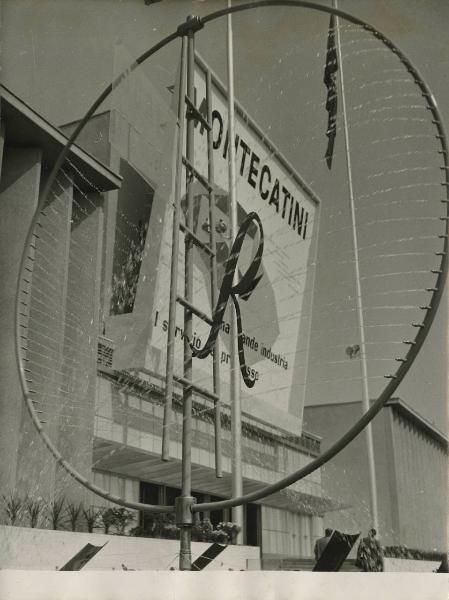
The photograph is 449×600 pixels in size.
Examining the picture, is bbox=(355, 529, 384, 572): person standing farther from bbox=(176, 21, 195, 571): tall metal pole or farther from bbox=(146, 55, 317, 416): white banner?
bbox=(176, 21, 195, 571): tall metal pole

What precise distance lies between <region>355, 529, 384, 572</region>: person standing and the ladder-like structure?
1022 millimetres

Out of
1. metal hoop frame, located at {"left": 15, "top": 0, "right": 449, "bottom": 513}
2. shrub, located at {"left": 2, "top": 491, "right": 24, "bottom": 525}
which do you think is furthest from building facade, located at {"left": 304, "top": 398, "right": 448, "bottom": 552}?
shrub, located at {"left": 2, "top": 491, "right": 24, "bottom": 525}

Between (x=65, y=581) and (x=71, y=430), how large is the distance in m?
1.11

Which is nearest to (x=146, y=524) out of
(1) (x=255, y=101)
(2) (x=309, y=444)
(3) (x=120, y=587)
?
(2) (x=309, y=444)

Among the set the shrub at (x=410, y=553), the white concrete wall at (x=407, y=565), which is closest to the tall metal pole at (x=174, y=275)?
the white concrete wall at (x=407, y=565)

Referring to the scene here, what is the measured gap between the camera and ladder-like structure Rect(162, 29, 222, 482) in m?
1.34

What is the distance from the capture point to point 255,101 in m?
3.12

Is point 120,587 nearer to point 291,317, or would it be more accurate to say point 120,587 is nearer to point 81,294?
point 291,317

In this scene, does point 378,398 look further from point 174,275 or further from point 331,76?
point 331,76

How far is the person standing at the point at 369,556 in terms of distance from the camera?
2.17m

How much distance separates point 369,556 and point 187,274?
135 centimetres

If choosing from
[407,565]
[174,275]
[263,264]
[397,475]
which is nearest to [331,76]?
[263,264]

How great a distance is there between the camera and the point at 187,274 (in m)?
1.47

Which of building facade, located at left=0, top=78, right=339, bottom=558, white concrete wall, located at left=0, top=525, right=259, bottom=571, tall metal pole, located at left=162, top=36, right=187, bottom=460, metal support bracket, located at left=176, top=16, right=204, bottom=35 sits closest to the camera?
tall metal pole, located at left=162, top=36, right=187, bottom=460
